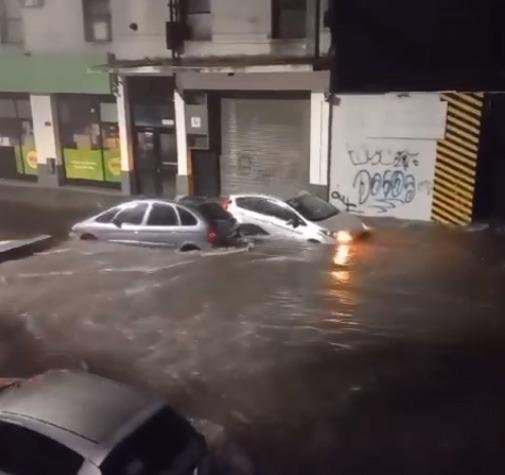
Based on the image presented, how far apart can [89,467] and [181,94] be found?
52.5 ft

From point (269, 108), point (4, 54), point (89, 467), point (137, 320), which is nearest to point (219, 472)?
point (89, 467)

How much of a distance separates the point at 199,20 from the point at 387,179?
297 inches

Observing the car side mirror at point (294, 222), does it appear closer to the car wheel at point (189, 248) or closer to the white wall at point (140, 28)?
the car wheel at point (189, 248)

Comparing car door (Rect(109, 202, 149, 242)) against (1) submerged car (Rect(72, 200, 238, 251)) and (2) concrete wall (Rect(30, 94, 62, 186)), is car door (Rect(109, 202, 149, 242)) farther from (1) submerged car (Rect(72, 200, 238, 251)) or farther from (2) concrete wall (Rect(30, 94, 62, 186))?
(2) concrete wall (Rect(30, 94, 62, 186))

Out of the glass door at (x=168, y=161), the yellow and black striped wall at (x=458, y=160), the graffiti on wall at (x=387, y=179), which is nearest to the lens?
the yellow and black striped wall at (x=458, y=160)

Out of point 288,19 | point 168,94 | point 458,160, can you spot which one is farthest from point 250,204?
point 168,94

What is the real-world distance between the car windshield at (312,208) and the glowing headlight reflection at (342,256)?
3.34 ft

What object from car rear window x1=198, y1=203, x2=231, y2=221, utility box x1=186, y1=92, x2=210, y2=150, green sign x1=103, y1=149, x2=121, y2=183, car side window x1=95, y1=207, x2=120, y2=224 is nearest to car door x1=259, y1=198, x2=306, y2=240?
car rear window x1=198, y1=203, x2=231, y2=221

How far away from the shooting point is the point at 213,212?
13336 millimetres

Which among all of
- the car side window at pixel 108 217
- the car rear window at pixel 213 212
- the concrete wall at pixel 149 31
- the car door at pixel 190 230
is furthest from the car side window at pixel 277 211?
the concrete wall at pixel 149 31

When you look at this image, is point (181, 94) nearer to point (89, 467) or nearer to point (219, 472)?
point (219, 472)

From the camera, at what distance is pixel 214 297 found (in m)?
11.3

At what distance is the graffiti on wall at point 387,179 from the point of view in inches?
661

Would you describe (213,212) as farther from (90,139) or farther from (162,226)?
(90,139)
